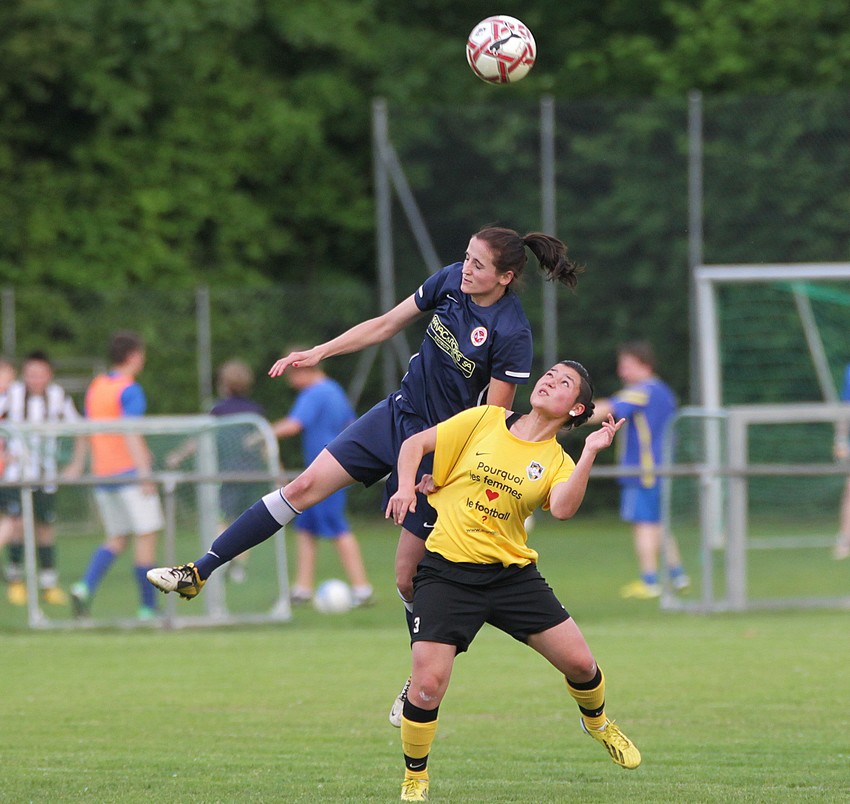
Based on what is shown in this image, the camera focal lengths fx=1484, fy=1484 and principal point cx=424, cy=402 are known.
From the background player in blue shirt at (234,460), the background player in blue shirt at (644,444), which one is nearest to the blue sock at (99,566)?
the background player in blue shirt at (234,460)

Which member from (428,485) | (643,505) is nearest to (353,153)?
(643,505)

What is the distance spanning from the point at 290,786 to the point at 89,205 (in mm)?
17131

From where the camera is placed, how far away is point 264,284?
A: 23.4 metres

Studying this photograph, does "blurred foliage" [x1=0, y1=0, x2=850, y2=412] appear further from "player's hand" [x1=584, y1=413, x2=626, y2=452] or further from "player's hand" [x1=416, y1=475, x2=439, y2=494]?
"player's hand" [x1=584, y1=413, x2=626, y2=452]

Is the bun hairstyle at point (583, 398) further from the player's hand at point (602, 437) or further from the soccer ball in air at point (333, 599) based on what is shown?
the soccer ball in air at point (333, 599)

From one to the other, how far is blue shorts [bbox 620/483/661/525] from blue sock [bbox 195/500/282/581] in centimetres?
666

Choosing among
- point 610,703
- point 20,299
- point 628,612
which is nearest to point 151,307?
point 20,299

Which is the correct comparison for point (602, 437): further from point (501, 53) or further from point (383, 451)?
point (501, 53)

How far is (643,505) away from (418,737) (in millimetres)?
7201

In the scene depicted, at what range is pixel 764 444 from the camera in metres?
16.2

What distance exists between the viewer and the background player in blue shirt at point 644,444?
495 inches

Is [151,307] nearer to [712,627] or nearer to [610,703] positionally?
[712,627]

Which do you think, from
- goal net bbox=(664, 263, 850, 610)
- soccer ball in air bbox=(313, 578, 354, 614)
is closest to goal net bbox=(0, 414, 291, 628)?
soccer ball in air bbox=(313, 578, 354, 614)

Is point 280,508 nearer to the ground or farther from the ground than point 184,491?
farther from the ground
